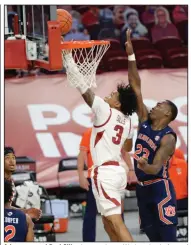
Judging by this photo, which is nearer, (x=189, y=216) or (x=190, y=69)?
(x=189, y=216)

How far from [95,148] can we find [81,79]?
67cm

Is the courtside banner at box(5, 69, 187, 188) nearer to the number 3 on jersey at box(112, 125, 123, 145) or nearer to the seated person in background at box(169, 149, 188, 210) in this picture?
the seated person in background at box(169, 149, 188, 210)

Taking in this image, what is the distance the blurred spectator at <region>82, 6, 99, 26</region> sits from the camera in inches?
603

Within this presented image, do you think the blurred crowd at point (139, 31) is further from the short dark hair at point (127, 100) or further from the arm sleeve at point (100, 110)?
the arm sleeve at point (100, 110)

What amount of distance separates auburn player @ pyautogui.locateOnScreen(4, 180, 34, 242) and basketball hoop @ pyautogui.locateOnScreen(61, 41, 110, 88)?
120 cm

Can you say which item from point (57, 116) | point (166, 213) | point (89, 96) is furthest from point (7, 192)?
point (57, 116)

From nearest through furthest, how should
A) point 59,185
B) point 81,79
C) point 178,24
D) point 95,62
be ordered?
point 81,79 < point 95,62 < point 59,185 < point 178,24

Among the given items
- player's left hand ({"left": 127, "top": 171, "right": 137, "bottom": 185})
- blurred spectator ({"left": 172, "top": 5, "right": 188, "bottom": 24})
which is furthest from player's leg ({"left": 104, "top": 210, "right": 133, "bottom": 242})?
blurred spectator ({"left": 172, "top": 5, "right": 188, "bottom": 24})

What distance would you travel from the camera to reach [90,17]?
15.5m

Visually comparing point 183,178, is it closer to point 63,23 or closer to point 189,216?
point 189,216

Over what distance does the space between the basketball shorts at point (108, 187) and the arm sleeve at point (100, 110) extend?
42cm

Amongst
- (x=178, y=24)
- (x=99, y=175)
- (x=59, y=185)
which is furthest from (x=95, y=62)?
(x=178, y=24)

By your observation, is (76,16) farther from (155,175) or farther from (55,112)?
(155,175)

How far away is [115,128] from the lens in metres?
8.07
